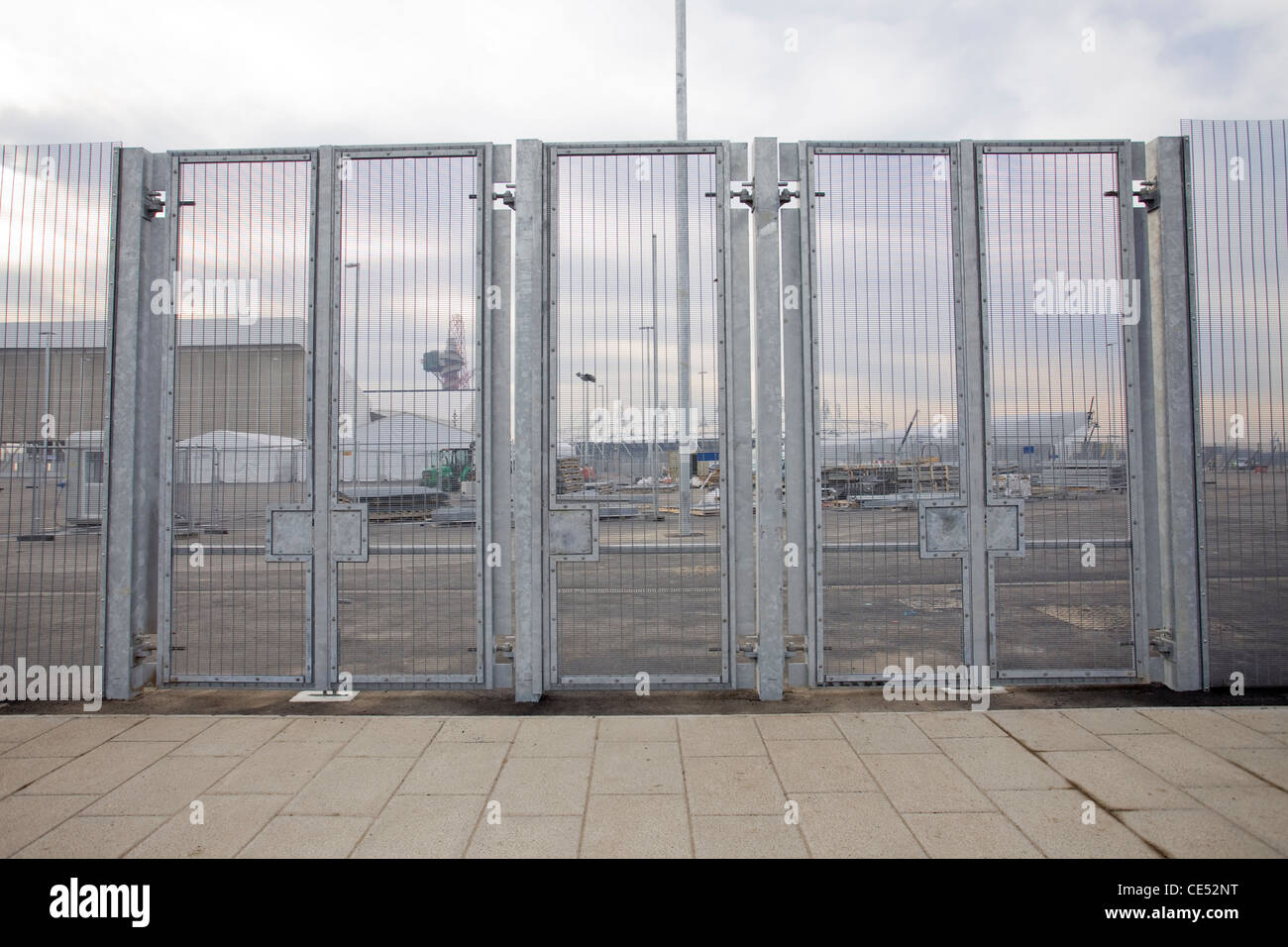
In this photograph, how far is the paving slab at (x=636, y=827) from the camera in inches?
146

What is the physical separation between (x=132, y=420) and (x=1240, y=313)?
9.36 meters

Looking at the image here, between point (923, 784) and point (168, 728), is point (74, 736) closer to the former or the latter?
point (168, 728)

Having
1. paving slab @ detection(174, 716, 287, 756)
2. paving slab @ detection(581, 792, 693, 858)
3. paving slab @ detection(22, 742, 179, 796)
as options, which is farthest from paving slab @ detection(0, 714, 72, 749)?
paving slab @ detection(581, 792, 693, 858)

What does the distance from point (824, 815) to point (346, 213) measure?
5875mm

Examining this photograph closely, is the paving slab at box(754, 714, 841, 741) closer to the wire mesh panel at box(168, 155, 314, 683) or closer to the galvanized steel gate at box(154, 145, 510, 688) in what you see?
the galvanized steel gate at box(154, 145, 510, 688)

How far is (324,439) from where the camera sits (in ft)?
21.0

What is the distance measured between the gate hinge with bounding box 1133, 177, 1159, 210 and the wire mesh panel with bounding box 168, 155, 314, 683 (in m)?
7.06

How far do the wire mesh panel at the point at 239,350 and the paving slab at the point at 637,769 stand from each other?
2.96 m

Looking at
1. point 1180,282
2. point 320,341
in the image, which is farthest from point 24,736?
point 1180,282

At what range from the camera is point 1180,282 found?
6.29m

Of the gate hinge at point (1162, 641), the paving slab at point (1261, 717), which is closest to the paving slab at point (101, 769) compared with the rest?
the paving slab at point (1261, 717)

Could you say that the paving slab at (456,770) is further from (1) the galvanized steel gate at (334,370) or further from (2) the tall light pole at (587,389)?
(2) the tall light pole at (587,389)

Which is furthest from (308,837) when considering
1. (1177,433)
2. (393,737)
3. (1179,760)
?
(1177,433)
